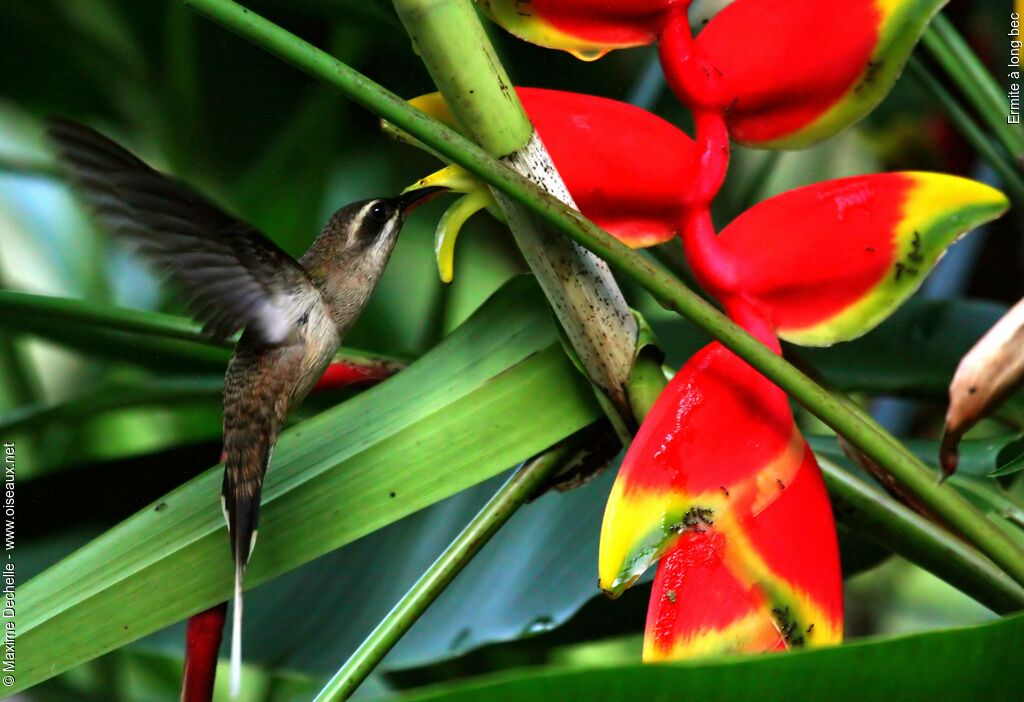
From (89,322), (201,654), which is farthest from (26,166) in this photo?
(201,654)

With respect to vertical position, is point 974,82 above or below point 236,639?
above

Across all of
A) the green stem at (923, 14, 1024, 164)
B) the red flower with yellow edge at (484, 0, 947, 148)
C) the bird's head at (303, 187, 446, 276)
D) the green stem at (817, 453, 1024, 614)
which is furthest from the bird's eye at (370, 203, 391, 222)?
the green stem at (923, 14, 1024, 164)

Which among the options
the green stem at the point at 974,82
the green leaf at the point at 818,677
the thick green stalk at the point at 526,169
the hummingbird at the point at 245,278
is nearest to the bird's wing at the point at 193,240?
A: the hummingbird at the point at 245,278

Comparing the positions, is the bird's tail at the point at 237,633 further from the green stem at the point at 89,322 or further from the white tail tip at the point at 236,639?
the green stem at the point at 89,322

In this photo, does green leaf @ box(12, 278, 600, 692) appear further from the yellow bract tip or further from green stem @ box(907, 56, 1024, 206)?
green stem @ box(907, 56, 1024, 206)

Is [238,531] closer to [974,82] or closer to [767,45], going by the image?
[767,45]

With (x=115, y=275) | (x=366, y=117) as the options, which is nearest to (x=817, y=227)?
(x=366, y=117)

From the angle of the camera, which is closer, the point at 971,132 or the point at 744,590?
the point at 744,590
